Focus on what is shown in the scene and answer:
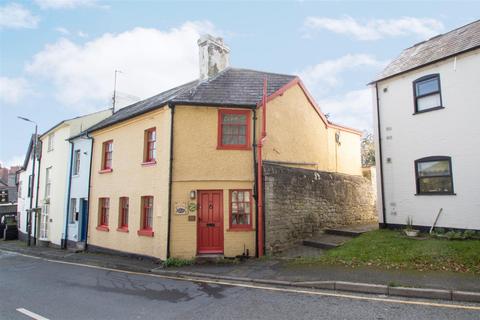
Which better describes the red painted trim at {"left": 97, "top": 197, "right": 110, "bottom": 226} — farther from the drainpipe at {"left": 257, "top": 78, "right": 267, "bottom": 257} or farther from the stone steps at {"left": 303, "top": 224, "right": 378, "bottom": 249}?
the stone steps at {"left": 303, "top": 224, "right": 378, "bottom": 249}

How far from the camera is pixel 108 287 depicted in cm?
884

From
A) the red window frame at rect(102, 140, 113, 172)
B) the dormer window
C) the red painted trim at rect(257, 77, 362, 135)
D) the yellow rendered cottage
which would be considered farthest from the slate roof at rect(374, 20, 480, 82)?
the red window frame at rect(102, 140, 113, 172)

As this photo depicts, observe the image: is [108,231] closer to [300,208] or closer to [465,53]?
[300,208]

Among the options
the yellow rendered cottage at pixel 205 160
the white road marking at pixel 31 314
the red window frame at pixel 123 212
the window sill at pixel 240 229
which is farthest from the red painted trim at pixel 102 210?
the white road marking at pixel 31 314

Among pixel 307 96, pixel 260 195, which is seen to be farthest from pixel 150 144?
pixel 307 96

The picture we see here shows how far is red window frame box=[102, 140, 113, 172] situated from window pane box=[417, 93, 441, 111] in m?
14.2

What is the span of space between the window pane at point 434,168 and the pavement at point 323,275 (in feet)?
16.4

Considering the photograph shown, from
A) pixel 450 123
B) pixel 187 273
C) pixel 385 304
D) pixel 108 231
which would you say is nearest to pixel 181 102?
pixel 187 273

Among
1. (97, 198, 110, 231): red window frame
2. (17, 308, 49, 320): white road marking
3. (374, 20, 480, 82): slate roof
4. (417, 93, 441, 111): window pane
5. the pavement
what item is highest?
(374, 20, 480, 82): slate roof

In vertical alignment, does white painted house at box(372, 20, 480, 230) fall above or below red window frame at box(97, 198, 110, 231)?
above

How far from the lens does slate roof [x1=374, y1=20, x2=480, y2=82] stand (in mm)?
11742

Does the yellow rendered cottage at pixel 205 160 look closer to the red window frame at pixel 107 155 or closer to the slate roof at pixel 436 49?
the red window frame at pixel 107 155

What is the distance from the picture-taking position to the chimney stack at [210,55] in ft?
49.5

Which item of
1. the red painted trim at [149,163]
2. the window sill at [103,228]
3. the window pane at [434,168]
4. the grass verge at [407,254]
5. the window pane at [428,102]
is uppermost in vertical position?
the window pane at [428,102]
